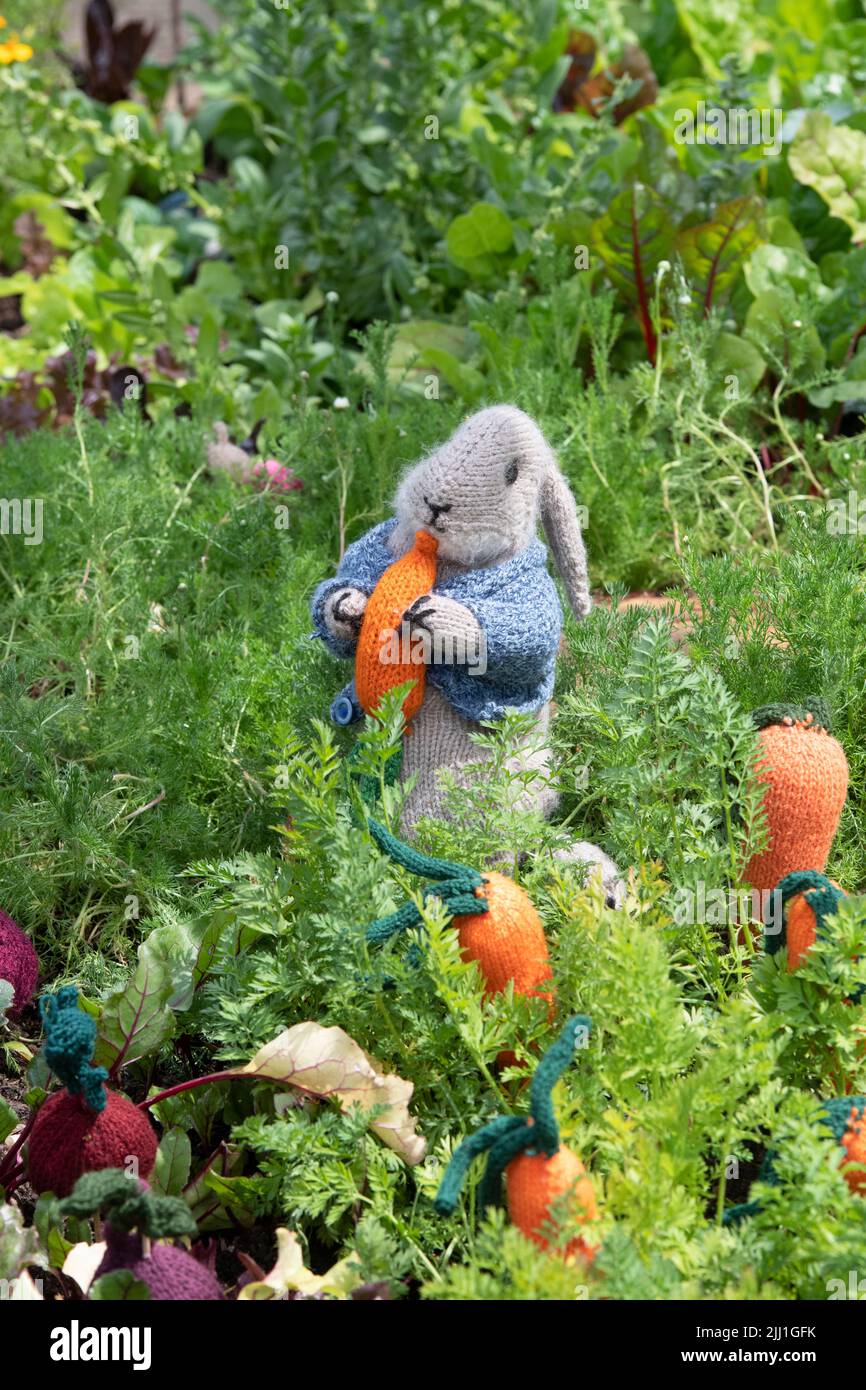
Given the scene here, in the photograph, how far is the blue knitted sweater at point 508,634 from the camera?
7.52 ft

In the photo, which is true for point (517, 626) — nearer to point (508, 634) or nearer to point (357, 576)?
point (508, 634)

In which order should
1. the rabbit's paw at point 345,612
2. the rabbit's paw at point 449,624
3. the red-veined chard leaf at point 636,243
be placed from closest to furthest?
the rabbit's paw at point 449,624 < the rabbit's paw at point 345,612 < the red-veined chard leaf at point 636,243

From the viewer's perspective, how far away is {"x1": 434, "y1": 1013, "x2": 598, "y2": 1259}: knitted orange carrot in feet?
5.64

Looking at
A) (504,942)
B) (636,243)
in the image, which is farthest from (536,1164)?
(636,243)

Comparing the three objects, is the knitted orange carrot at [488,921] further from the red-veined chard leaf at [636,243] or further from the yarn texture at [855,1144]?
the red-veined chard leaf at [636,243]

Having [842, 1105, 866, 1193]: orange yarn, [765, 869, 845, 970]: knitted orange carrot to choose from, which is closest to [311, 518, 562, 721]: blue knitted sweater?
[765, 869, 845, 970]: knitted orange carrot

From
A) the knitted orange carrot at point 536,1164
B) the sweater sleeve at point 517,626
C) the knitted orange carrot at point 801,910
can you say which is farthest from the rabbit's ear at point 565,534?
the knitted orange carrot at point 536,1164

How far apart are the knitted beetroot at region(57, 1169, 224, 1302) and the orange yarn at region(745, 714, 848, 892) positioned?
1071 mm

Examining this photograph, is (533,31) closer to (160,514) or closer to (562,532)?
(160,514)

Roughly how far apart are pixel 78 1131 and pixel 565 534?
1229mm

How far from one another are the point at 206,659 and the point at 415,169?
2.63 metres

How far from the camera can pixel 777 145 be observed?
4211 millimetres

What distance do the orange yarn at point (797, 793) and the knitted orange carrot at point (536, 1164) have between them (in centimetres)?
65
